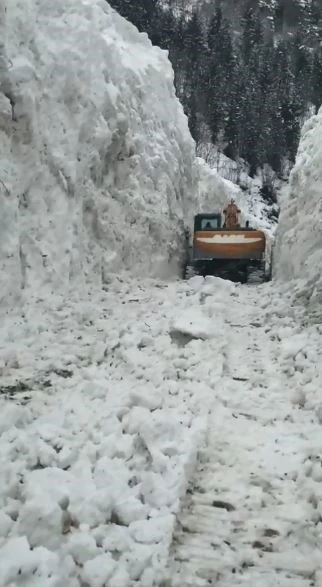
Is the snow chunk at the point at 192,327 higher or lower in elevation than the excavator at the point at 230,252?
lower

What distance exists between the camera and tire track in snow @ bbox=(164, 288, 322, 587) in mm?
3781

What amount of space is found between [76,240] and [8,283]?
2.55 m

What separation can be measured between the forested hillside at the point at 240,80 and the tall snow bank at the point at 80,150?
122 feet

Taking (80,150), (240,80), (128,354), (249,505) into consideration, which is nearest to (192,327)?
(128,354)

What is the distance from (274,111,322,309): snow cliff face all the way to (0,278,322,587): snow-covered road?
1576 millimetres

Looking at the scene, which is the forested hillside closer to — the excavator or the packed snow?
the excavator

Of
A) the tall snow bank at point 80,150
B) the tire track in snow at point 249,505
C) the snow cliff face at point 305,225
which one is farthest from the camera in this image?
the snow cliff face at point 305,225

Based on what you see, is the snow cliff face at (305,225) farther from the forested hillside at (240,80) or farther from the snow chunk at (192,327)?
the forested hillside at (240,80)

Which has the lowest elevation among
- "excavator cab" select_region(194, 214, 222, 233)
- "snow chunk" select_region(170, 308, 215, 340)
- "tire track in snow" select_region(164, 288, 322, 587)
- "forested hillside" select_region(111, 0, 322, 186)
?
"tire track in snow" select_region(164, 288, 322, 587)

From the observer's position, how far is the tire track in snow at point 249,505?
3781 mm

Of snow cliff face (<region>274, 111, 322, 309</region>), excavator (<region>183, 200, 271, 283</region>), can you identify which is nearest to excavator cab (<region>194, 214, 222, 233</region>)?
excavator (<region>183, 200, 271, 283</region>)

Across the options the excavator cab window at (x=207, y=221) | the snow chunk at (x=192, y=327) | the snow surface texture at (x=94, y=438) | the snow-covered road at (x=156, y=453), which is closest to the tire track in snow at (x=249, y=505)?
the snow-covered road at (x=156, y=453)

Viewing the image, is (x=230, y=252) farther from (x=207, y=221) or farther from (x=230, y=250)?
(x=207, y=221)

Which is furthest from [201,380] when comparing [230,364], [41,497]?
[41,497]
